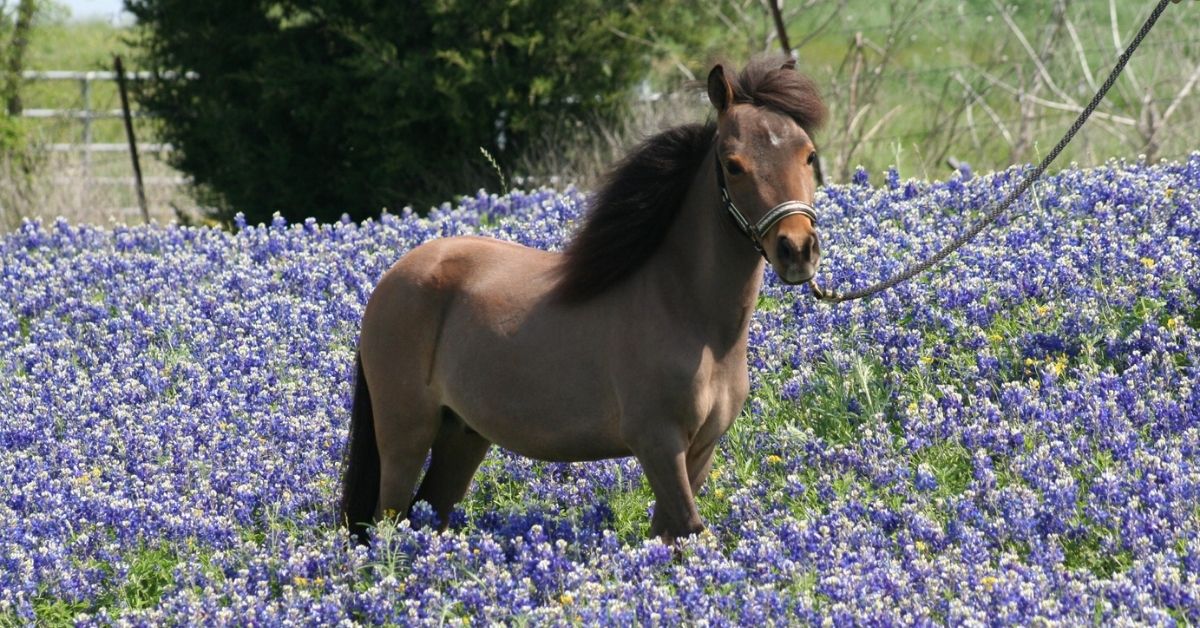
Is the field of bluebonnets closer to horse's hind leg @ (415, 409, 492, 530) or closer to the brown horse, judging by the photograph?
horse's hind leg @ (415, 409, 492, 530)

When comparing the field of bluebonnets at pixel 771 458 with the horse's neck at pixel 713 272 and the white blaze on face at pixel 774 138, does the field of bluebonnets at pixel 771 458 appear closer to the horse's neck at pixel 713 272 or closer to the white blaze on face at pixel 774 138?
the horse's neck at pixel 713 272

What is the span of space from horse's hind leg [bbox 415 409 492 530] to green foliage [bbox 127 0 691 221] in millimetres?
9130

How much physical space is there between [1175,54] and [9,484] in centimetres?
1136

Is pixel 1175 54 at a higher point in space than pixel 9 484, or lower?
higher

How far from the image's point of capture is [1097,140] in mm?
15094

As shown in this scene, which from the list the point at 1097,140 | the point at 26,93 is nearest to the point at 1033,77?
the point at 1097,140

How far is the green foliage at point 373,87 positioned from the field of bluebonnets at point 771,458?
19.1 feet

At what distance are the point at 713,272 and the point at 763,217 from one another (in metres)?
0.39

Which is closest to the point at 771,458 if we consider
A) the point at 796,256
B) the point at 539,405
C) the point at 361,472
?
the point at 539,405

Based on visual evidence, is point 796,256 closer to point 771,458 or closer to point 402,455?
point 771,458

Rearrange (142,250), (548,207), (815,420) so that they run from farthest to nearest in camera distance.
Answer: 1. (142,250)
2. (548,207)
3. (815,420)

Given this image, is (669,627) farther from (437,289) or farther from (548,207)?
(548,207)

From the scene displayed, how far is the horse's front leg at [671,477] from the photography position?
16.1 feet

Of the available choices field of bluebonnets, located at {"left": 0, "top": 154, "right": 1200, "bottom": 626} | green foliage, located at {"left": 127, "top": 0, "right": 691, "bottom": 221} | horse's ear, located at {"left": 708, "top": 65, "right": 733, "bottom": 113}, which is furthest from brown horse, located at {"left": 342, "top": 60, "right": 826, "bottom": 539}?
green foliage, located at {"left": 127, "top": 0, "right": 691, "bottom": 221}
